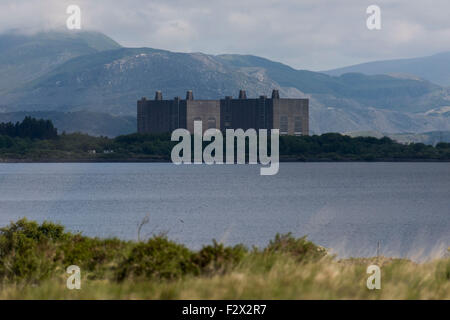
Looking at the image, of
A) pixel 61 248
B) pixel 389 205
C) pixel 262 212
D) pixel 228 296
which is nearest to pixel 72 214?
pixel 262 212

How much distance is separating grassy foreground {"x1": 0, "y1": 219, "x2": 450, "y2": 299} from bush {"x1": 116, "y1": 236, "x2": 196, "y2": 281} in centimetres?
2

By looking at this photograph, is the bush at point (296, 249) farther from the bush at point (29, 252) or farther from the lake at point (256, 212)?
the lake at point (256, 212)

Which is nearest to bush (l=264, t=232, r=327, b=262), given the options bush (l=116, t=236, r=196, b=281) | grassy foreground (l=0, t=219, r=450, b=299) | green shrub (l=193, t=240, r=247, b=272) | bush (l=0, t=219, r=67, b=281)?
grassy foreground (l=0, t=219, r=450, b=299)

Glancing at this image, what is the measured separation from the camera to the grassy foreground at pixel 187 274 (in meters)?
15.6

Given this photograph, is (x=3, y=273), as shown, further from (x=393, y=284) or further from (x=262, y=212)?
(x=262, y=212)

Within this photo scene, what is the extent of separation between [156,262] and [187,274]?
29.9 inches

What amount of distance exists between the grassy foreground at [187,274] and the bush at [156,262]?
0.07 feet

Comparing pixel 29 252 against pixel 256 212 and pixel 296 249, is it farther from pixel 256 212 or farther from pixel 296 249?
→ pixel 256 212

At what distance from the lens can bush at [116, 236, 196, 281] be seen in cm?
1719

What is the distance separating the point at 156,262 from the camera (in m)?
17.4

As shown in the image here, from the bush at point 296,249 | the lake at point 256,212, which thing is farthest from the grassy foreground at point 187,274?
the lake at point 256,212

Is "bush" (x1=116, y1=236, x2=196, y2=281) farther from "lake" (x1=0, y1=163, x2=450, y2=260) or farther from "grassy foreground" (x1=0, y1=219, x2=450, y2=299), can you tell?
"lake" (x1=0, y1=163, x2=450, y2=260)
